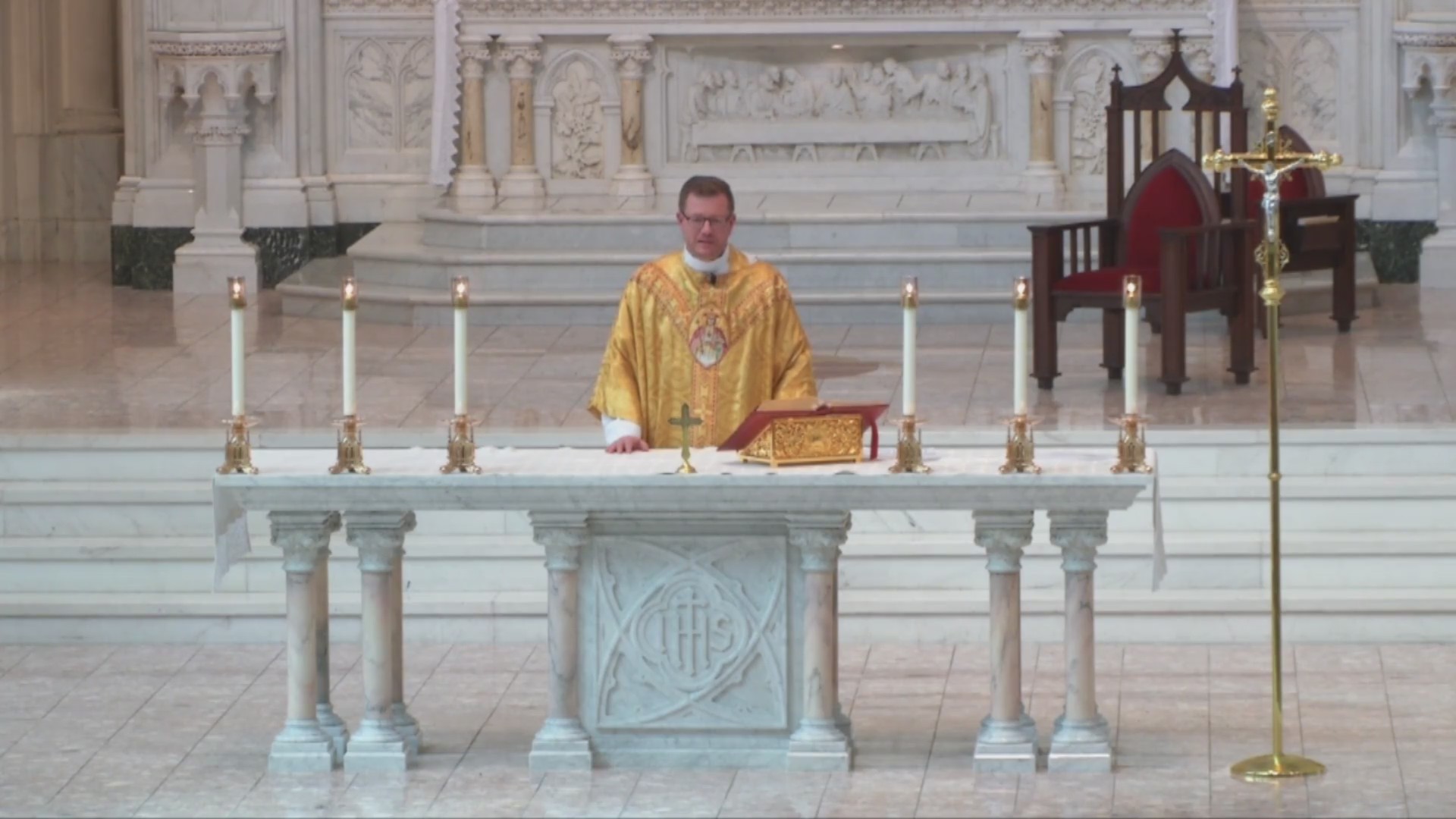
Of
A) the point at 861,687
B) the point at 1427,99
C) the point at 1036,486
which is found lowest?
the point at 861,687

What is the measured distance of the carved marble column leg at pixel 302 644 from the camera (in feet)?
23.2

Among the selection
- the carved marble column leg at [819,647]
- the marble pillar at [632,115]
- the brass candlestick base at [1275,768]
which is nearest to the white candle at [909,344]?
the carved marble column leg at [819,647]

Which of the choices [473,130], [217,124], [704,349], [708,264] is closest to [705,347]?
[704,349]

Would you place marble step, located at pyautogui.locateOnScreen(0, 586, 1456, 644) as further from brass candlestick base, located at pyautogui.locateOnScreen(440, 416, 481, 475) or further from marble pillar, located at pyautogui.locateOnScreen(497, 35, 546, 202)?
marble pillar, located at pyautogui.locateOnScreen(497, 35, 546, 202)

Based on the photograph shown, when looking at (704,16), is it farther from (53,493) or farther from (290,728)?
(290,728)

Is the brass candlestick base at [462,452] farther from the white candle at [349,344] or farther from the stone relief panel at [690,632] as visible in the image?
the stone relief panel at [690,632]

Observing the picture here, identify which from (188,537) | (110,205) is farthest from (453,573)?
(110,205)

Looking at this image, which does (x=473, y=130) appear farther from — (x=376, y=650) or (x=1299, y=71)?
(x=376, y=650)

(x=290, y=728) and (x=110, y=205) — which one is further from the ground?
(x=110, y=205)

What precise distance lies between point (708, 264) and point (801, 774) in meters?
1.38

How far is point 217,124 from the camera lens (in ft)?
48.7

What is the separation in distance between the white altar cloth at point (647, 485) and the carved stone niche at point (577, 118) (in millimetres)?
7530

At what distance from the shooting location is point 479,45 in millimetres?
14406

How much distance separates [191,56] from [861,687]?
7731 millimetres
